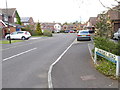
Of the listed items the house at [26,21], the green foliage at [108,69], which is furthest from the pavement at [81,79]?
the house at [26,21]

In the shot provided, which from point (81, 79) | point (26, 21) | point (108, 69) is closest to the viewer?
point (81, 79)

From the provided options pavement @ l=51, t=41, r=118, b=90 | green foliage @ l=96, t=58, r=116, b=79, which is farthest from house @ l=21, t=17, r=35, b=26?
green foliage @ l=96, t=58, r=116, b=79

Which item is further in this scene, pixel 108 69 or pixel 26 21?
pixel 26 21

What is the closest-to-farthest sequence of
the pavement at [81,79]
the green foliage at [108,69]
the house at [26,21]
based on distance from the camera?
the pavement at [81,79] < the green foliage at [108,69] < the house at [26,21]

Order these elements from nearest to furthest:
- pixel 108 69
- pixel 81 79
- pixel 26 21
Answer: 1. pixel 81 79
2. pixel 108 69
3. pixel 26 21

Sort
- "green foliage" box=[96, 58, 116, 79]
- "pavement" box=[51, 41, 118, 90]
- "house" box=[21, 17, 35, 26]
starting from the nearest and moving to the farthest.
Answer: "pavement" box=[51, 41, 118, 90]
"green foliage" box=[96, 58, 116, 79]
"house" box=[21, 17, 35, 26]

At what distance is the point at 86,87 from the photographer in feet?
15.4

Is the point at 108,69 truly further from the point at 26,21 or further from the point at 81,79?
the point at 26,21

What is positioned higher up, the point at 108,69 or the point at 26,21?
the point at 26,21

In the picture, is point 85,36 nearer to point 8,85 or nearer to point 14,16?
point 8,85

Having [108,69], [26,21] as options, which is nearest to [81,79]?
[108,69]

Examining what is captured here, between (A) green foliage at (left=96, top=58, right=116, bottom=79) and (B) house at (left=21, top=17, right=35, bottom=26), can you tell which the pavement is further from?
(B) house at (left=21, top=17, right=35, bottom=26)

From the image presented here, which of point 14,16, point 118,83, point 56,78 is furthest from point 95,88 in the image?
point 14,16

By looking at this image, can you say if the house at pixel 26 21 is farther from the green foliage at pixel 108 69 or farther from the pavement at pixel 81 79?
the green foliage at pixel 108 69
